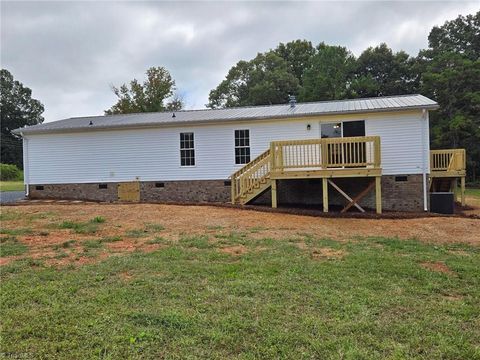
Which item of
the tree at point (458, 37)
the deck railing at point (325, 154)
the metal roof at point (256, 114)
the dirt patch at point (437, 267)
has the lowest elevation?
the dirt patch at point (437, 267)

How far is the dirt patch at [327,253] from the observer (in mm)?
5820

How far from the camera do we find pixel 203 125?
14.0 meters

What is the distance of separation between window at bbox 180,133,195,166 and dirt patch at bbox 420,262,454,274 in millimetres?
10149

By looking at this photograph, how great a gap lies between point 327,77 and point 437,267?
30.0 metres

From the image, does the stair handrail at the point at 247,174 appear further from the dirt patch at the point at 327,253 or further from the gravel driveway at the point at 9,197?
the gravel driveway at the point at 9,197

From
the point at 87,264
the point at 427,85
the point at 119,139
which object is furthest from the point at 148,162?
the point at 427,85

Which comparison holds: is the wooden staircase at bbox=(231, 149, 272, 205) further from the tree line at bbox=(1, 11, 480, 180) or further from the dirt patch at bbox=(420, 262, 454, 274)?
the tree line at bbox=(1, 11, 480, 180)

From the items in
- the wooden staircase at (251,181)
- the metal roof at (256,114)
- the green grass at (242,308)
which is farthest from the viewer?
the metal roof at (256,114)

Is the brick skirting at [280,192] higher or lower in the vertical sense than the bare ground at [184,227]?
higher

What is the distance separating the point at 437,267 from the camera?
5.29 m

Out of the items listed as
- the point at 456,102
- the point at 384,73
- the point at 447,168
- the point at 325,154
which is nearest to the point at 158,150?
the point at 325,154

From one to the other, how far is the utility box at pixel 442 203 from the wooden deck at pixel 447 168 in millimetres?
2813

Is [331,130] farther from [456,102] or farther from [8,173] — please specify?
[8,173]

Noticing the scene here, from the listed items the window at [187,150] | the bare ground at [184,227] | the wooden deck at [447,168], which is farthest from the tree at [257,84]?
the bare ground at [184,227]
